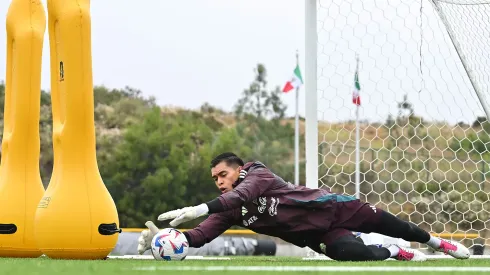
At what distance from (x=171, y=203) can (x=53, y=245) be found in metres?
21.8

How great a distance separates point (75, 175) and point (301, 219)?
51.6 inches

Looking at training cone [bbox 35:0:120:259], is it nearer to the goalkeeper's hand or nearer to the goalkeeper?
the goalkeeper's hand

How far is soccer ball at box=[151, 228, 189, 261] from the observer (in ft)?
15.4

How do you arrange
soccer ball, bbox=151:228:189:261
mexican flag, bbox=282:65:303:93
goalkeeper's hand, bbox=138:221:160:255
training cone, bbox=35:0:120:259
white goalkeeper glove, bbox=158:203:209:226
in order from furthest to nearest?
mexican flag, bbox=282:65:303:93 → goalkeeper's hand, bbox=138:221:160:255 → soccer ball, bbox=151:228:189:261 → training cone, bbox=35:0:120:259 → white goalkeeper glove, bbox=158:203:209:226

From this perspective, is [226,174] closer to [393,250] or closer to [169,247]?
[169,247]

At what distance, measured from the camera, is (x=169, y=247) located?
185 inches

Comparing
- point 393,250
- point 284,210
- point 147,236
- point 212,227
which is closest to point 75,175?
point 147,236

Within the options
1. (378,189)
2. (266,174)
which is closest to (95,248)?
(266,174)

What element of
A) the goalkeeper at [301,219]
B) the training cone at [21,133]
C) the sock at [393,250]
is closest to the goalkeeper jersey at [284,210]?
the goalkeeper at [301,219]

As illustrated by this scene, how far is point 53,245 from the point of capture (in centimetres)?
461

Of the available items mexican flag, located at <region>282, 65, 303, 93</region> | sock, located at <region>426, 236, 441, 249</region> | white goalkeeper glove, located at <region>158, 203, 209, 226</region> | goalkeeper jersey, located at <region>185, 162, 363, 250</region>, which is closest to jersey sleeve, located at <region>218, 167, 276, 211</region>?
goalkeeper jersey, located at <region>185, 162, 363, 250</region>

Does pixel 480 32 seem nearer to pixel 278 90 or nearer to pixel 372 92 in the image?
pixel 372 92

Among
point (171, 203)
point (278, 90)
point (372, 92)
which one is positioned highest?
point (278, 90)

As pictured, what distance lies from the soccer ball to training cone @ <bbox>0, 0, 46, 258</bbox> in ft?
2.98
